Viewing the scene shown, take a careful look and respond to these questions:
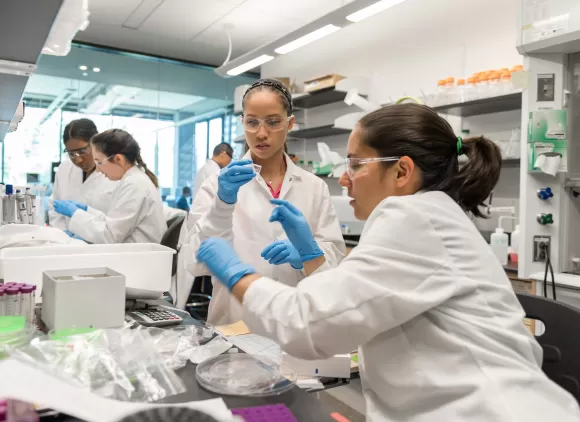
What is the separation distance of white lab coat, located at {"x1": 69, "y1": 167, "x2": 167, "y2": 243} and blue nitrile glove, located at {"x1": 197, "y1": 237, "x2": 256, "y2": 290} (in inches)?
59.8

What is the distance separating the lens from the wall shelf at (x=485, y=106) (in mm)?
2985

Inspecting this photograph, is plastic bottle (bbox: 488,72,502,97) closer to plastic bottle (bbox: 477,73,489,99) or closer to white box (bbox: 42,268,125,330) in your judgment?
plastic bottle (bbox: 477,73,489,99)

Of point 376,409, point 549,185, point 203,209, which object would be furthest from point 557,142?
point 376,409

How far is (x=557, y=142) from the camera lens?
2406 mm

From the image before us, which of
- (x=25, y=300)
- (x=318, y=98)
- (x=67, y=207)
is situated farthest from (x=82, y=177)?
(x=25, y=300)

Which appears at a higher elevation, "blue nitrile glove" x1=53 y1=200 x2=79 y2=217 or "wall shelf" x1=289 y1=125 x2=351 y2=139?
"wall shelf" x1=289 y1=125 x2=351 y2=139

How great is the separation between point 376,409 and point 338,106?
4.32m

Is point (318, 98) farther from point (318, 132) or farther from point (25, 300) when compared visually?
point (25, 300)

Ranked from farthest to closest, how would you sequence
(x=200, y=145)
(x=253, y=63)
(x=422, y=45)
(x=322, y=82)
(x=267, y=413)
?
(x=200, y=145) → (x=322, y=82) → (x=253, y=63) → (x=422, y=45) → (x=267, y=413)

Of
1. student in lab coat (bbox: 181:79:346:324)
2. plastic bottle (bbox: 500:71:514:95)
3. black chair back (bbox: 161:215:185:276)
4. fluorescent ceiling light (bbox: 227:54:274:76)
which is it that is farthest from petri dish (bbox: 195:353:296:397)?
fluorescent ceiling light (bbox: 227:54:274:76)

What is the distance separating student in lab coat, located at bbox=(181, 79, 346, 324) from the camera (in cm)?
156

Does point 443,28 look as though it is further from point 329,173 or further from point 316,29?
point 329,173

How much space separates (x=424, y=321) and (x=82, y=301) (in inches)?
29.3

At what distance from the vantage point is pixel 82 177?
3.47 m
